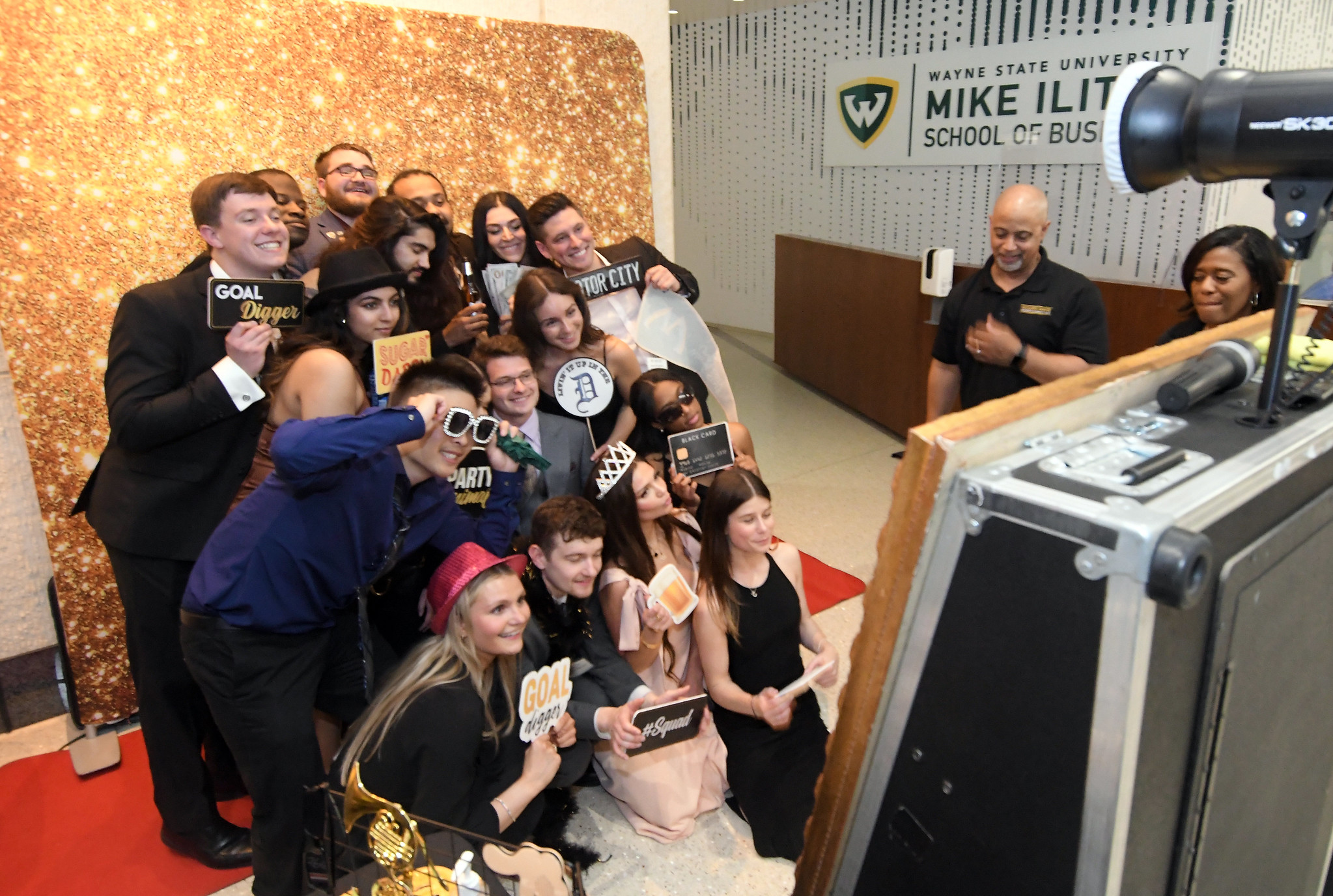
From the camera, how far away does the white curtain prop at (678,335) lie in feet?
10.9

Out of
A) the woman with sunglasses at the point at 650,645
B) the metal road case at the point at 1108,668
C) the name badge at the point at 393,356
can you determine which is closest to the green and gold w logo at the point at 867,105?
the woman with sunglasses at the point at 650,645

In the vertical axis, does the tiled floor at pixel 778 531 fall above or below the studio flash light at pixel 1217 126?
below

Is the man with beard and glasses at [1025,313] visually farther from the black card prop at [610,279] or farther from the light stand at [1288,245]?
the light stand at [1288,245]

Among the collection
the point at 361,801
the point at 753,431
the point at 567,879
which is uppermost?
the point at 361,801

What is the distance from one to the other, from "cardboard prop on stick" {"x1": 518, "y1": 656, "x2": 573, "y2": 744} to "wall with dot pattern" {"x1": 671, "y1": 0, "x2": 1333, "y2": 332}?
3996 mm

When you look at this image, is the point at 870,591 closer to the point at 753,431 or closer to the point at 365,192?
the point at 365,192

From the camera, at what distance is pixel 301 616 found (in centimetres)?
189

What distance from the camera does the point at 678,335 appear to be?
3365mm

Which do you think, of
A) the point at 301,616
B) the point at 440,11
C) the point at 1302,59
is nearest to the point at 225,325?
the point at 301,616

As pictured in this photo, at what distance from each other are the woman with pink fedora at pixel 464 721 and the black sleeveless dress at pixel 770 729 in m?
0.55

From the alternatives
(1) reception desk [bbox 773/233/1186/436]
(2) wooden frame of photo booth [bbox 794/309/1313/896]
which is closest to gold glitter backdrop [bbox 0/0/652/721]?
(2) wooden frame of photo booth [bbox 794/309/1313/896]

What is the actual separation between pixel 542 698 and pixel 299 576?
0.61 meters

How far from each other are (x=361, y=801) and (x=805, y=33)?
751cm

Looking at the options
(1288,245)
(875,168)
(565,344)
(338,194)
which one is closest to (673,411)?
(565,344)
